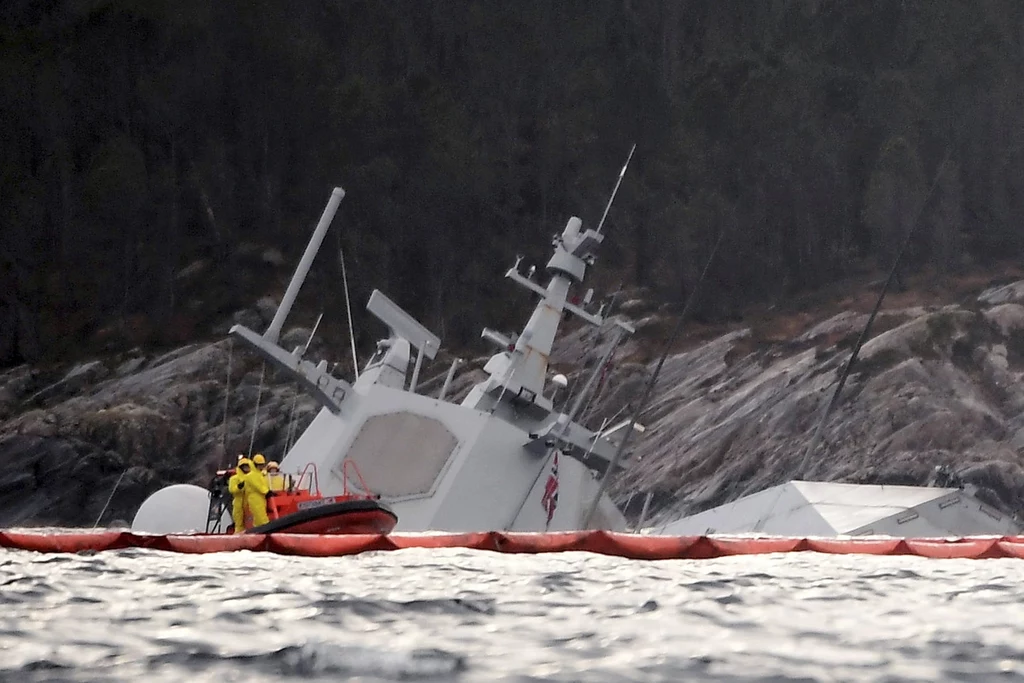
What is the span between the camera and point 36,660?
9.77 ft

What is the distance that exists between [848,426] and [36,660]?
18285 millimetres

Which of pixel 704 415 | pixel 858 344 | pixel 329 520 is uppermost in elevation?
pixel 704 415

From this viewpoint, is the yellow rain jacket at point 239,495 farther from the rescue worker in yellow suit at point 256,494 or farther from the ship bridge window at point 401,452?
the ship bridge window at point 401,452

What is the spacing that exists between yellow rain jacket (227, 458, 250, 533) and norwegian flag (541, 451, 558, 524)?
3.06 meters

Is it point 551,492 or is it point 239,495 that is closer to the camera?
point 239,495

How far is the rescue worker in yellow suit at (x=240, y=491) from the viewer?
7609mm

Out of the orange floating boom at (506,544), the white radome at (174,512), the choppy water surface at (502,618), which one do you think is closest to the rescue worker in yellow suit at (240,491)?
the white radome at (174,512)

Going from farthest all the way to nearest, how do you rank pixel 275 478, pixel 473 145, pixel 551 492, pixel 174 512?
pixel 473 145, pixel 551 492, pixel 174 512, pixel 275 478

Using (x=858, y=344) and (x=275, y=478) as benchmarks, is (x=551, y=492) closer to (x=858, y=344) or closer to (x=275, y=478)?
(x=275, y=478)

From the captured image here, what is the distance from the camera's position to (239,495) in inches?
302

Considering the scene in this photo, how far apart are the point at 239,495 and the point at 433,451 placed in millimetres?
2019

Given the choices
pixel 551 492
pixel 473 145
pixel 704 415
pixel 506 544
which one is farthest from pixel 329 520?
pixel 473 145

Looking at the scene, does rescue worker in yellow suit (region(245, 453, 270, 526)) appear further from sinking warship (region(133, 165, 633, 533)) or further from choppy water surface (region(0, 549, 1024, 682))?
choppy water surface (region(0, 549, 1024, 682))

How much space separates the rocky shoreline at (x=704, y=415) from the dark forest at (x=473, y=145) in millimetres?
2824
